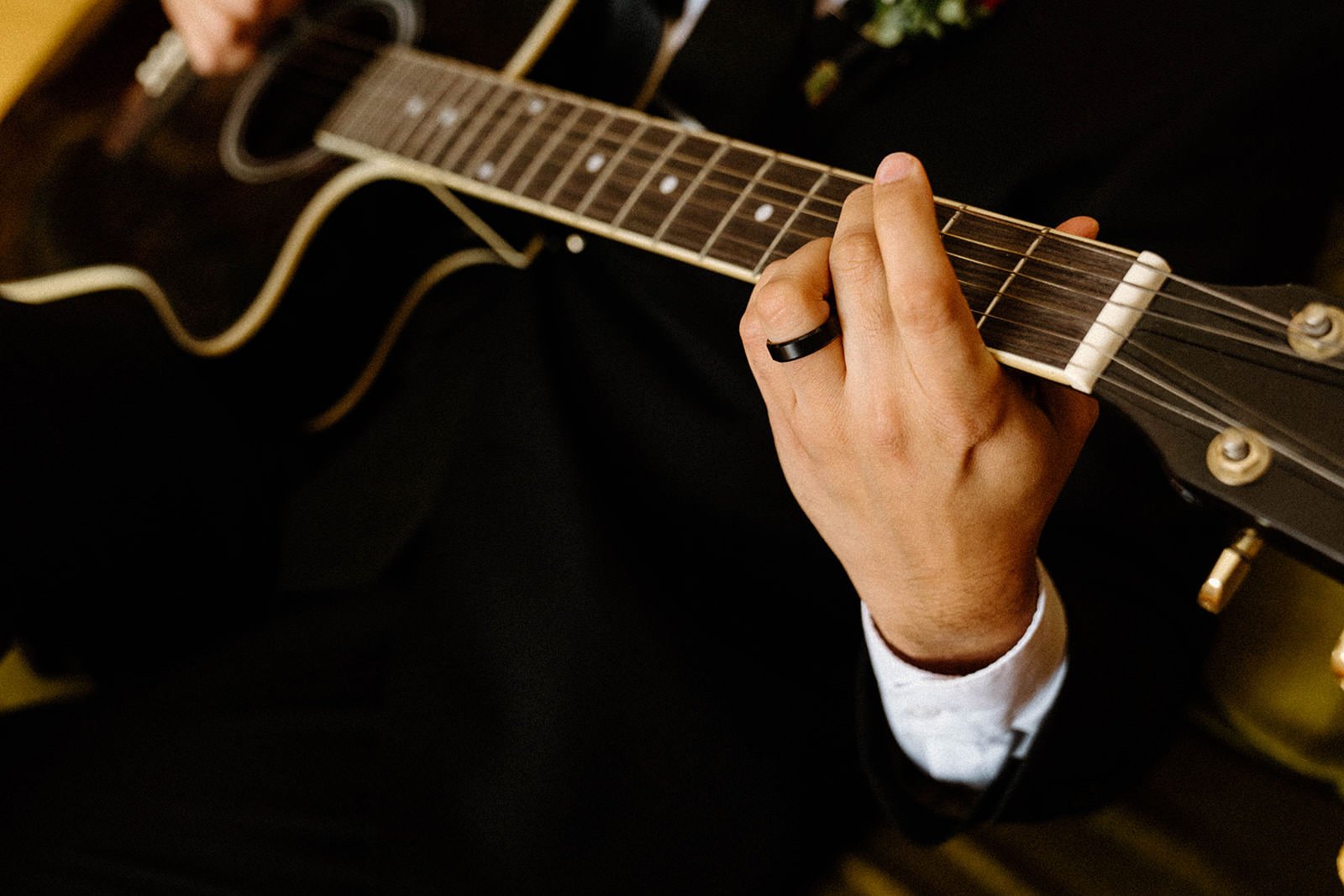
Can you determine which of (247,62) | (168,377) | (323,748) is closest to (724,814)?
(323,748)

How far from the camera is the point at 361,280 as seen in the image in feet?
3.29

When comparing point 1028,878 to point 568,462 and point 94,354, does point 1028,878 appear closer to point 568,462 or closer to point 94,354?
point 568,462

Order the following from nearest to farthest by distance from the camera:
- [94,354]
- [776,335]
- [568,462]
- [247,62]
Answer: [776,335], [568,462], [94,354], [247,62]

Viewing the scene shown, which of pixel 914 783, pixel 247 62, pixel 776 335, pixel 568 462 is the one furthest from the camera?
pixel 247 62

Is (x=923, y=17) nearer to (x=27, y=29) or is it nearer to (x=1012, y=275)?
(x=1012, y=275)

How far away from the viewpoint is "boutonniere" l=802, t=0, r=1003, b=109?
28.2 inches

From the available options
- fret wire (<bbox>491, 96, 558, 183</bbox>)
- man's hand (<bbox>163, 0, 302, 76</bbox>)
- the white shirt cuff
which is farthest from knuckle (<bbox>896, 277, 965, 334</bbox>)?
man's hand (<bbox>163, 0, 302, 76</bbox>)

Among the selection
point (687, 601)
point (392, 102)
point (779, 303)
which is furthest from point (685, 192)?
point (392, 102)

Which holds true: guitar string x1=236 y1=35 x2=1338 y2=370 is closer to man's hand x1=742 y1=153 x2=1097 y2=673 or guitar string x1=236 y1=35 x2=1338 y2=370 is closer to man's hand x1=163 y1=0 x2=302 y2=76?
man's hand x1=742 y1=153 x2=1097 y2=673

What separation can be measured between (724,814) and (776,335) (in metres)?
0.42

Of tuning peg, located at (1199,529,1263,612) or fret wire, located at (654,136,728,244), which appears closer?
tuning peg, located at (1199,529,1263,612)

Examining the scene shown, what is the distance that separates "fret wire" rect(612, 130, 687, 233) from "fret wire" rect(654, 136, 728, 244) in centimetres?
4

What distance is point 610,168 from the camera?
2.30 feet

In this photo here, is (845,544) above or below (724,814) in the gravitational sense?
above
